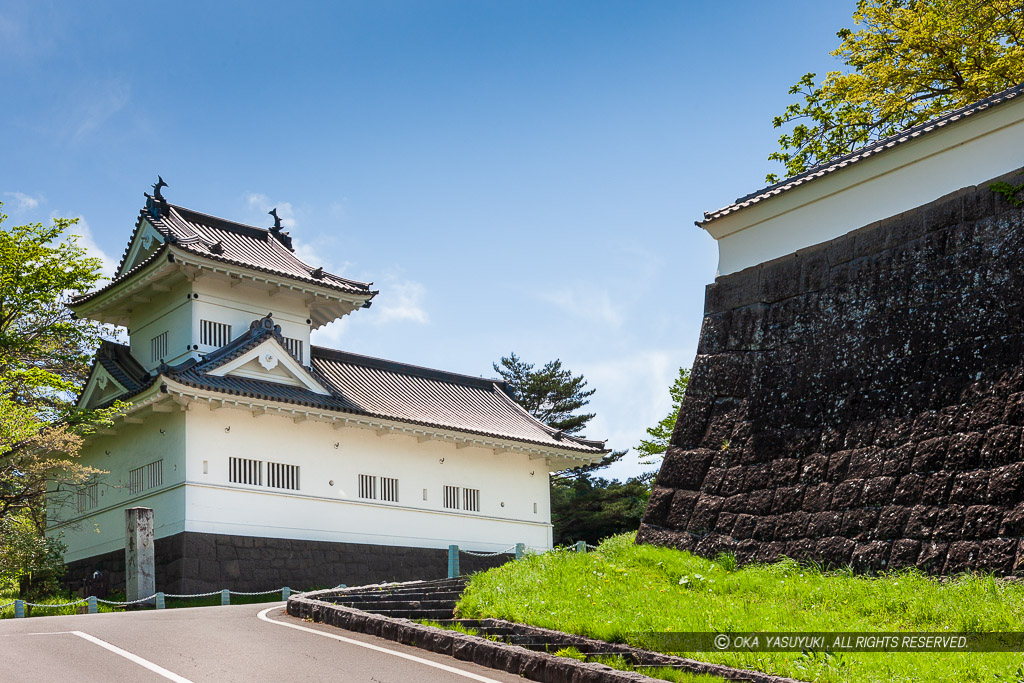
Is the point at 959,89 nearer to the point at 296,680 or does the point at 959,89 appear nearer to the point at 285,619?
the point at 285,619

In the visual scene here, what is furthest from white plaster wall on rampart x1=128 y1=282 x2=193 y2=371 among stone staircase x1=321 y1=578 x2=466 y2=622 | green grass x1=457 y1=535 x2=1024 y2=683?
green grass x1=457 y1=535 x2=1024 y2=683

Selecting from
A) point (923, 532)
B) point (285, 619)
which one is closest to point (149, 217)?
point (285, 619)

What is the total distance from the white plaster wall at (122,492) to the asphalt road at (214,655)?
8274 mm

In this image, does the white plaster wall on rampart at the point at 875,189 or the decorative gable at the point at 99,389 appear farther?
the decorative gable at the point at 99,389

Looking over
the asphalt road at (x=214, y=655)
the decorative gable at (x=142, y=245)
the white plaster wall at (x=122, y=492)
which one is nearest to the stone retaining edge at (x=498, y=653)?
the asphalt road at (x=214, y=655)

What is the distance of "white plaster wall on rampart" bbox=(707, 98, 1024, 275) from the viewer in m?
12.0

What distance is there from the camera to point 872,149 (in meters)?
13.2

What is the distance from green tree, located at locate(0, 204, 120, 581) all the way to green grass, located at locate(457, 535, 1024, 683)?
13506 mm

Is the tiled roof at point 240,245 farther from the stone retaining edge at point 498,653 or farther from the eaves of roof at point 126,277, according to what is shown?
the stone retaining edge at point 498,653

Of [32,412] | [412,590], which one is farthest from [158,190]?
[412,590]

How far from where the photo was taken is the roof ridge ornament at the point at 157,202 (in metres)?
25.9

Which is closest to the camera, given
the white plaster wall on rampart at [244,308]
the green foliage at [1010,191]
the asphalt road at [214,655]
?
the asphalt road at [214,655]

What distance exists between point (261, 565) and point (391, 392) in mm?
6856

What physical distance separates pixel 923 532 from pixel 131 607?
15.3 metres
